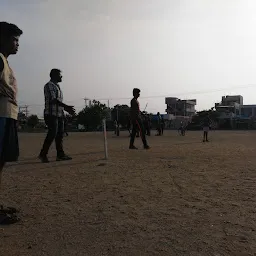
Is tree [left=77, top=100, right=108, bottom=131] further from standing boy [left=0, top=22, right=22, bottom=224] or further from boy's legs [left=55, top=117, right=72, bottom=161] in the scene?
standing boy [left=0, top=22, right=22, bottom=224]

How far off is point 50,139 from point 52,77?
1.32 m

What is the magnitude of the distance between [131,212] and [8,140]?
1431mm

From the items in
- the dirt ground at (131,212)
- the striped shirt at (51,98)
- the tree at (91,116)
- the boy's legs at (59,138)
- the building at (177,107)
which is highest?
the building at (177,107)

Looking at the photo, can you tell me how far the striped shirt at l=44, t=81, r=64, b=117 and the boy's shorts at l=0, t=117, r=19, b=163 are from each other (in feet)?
13.6

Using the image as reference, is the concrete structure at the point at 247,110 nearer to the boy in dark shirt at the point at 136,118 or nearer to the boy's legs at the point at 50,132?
the boy in dark shirt at the point at 136,118

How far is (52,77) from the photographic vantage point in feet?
27.6

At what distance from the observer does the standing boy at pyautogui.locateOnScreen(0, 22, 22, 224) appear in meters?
3.86

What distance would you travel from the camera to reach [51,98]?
8.15 m

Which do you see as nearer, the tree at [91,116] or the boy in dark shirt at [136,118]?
the boy in dark shirt at [136,118]

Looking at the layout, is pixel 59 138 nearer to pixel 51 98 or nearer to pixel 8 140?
pixel 51 98

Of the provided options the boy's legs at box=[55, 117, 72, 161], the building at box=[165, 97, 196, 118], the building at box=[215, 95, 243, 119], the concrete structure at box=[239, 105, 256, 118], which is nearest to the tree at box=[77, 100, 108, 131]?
the building at box=[215, 95, 243, 119]

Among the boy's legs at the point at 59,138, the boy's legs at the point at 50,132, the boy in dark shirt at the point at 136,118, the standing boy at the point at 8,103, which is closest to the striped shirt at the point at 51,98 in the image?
the boy's legs at the point at 50,132

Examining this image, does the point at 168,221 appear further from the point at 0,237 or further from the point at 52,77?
the point at 52,77

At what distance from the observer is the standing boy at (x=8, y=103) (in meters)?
3.86
